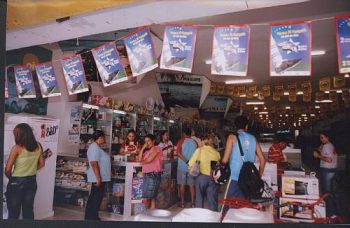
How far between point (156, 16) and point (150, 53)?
0.48 m

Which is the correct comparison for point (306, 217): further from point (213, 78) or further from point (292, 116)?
point (292, 116)

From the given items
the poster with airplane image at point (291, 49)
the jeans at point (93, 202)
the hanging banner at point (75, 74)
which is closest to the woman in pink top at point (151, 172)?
the jeans at point (93, 202)

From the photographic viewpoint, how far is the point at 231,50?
155 inches

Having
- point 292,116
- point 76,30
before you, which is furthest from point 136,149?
point 292,116

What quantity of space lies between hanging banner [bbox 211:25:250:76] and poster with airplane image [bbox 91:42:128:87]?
1.42m

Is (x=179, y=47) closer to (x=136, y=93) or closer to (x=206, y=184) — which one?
(x=206, y=184)

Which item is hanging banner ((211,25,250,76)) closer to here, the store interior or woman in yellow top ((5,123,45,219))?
the store interior

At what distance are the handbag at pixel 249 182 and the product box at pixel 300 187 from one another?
872 mm

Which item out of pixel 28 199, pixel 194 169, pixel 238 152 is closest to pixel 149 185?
pixel 194 169

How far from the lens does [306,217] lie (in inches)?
169

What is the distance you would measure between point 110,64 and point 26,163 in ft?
6.66

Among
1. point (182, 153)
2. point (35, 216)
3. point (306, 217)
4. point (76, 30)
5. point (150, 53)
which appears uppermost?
point (76, 30)

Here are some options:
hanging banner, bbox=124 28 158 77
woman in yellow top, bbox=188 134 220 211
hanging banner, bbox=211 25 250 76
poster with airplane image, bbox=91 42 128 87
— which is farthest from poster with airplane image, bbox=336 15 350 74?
woman in yellow top, bbox=188 134 220 211

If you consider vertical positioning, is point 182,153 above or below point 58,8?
below
